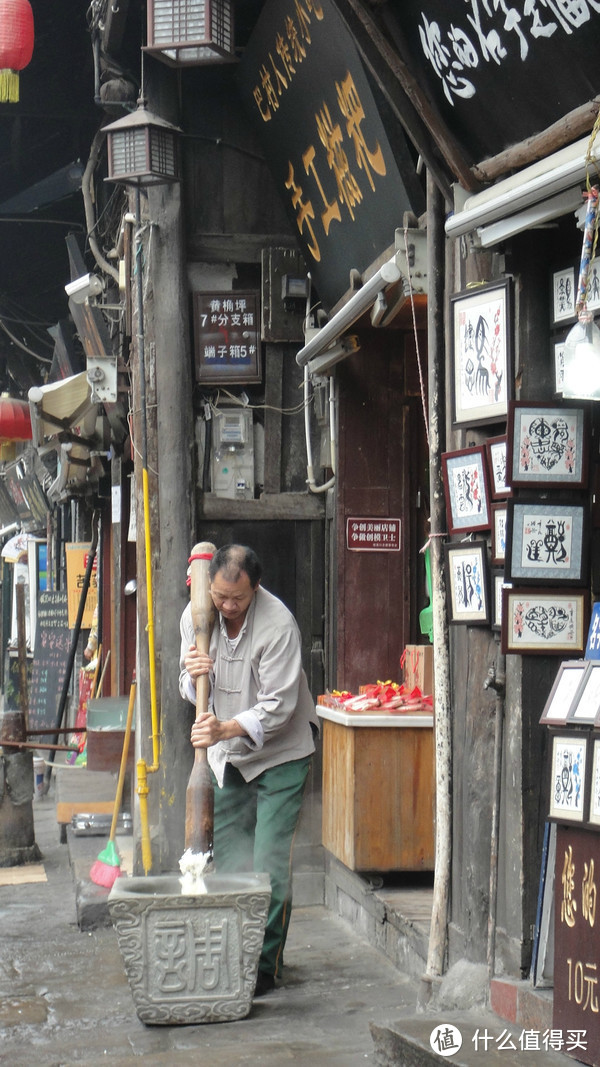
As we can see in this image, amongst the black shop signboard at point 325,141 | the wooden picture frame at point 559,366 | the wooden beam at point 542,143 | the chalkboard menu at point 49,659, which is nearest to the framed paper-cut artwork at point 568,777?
the wooden picture frame at point 559,366

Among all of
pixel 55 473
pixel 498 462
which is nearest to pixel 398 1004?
pixel 498 462

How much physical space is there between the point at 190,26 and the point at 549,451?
3.99m

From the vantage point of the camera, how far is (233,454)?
8.79m

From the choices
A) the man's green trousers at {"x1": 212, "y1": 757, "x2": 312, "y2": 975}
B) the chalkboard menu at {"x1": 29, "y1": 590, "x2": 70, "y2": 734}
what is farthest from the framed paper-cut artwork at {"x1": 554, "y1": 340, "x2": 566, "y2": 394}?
the chalkboard menu at {"x1": 29, "y1": 590, "x2": 70, "y2": 734}

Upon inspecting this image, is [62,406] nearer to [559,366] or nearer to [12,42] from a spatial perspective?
[12,42]

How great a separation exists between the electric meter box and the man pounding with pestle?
2368 millimetres

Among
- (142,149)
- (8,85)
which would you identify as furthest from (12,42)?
(142,149)

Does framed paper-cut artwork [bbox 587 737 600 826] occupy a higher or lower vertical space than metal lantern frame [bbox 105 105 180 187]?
lower

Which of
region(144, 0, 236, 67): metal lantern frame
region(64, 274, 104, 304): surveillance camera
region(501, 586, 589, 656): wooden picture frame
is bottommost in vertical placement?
region(501, 586, 589, 656): wooden picture frame

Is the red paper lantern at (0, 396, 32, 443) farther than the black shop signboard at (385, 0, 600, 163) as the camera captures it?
Yes

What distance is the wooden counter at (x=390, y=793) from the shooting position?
277 inches

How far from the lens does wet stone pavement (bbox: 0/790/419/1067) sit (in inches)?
201

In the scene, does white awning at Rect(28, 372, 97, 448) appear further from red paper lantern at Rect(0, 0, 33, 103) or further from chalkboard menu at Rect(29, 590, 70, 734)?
chalkboard menu at Rect(29, 590, 70, 734)

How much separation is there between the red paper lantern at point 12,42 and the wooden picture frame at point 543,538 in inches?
225
